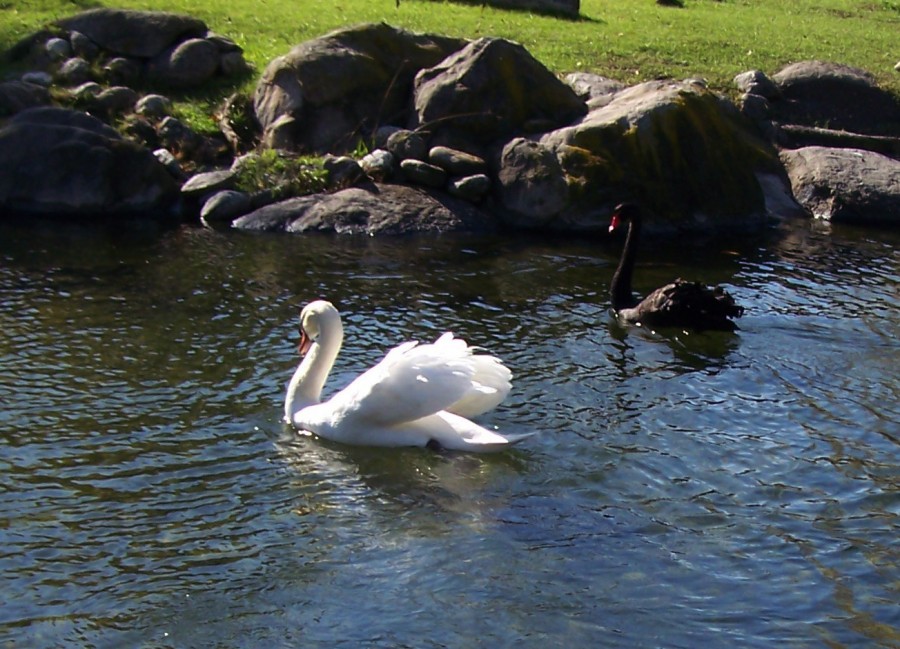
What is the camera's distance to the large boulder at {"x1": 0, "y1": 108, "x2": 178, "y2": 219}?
16203 mm

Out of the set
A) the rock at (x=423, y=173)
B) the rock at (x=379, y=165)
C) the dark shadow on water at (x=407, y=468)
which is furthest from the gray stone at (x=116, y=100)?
the dark shadow on water at (x=407, y=468)

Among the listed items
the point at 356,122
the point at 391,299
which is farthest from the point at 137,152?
the point at 391,299

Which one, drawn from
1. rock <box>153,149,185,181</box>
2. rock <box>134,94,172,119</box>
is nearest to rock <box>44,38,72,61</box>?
rock <box>134,94,172,119</box>

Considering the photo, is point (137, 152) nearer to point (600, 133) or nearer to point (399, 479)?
point (600, 133)

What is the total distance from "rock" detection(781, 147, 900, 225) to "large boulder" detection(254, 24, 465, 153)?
6.07 m

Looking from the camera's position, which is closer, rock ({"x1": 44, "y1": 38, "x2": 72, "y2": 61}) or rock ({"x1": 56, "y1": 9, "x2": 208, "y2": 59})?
rock ({"x1": 44, "y1": 38, "x2": 72, "y2": 61})

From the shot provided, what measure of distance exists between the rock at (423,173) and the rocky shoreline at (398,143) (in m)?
0.02

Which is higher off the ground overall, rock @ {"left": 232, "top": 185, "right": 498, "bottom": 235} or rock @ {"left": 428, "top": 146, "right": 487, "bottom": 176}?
rock @ {"left": 428, "top": 146, "right": 487, "bottom": 176}

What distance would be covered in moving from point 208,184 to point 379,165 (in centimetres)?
237

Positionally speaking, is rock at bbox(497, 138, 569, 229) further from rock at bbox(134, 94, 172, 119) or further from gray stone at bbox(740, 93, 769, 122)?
rock at bbox(134, 94, 172, 119)

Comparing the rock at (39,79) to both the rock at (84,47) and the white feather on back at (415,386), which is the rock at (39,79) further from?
the white feather on back at (415,386)

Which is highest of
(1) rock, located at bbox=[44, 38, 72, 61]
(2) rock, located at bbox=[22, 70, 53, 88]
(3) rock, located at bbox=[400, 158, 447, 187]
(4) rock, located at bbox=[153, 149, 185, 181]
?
(1) rock, located at bbox=[44, 38, 72, 61]

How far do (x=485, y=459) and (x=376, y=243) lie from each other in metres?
7.01

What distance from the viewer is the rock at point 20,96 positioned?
17641 millimetres
